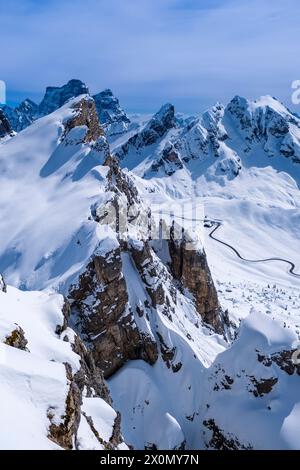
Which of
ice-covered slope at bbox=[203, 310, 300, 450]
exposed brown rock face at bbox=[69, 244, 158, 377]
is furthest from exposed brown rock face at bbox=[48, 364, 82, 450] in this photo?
ice-covered slope at bbox=[203, 310, 300, 450]

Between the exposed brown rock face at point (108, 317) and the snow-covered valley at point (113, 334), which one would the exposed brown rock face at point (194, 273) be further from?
the exposed brown rock face at point (108, 317)

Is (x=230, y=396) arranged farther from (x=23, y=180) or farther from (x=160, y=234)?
(x=23, y=180)

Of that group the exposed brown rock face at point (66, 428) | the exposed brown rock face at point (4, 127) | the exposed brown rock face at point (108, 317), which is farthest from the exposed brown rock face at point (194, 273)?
the exposed brown rock face at point (4, 127)

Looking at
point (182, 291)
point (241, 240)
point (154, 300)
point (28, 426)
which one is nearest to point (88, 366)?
point (154, 300)

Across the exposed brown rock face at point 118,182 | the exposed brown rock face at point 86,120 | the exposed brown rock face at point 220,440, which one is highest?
the exposed brown rock face at point 86,120

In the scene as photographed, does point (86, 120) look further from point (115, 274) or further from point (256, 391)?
point (256, 391)

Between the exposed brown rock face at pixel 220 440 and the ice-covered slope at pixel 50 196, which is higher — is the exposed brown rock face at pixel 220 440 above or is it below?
below

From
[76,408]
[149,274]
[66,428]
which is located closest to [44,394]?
[66,428]

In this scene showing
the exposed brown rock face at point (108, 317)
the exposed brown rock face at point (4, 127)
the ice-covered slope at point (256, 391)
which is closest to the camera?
the ice-covered slope at point (256, 391)
